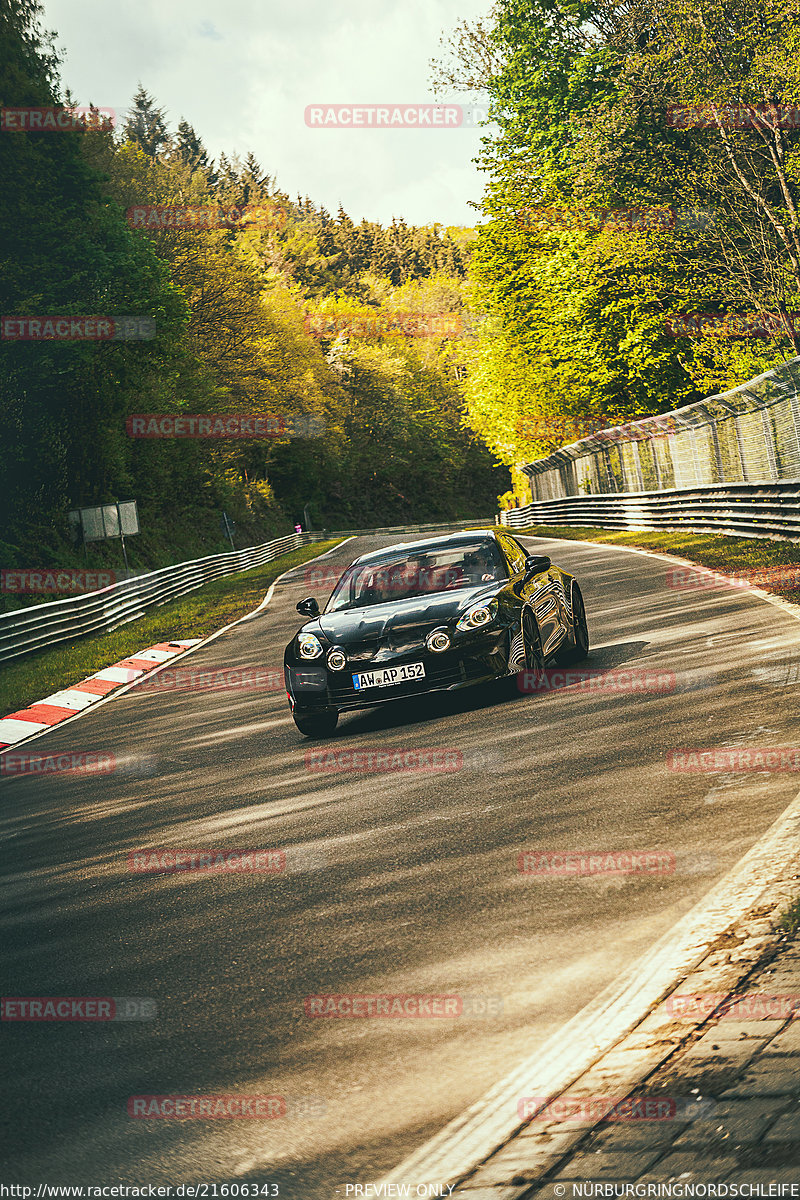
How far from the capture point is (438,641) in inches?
358

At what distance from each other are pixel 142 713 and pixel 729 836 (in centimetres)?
997

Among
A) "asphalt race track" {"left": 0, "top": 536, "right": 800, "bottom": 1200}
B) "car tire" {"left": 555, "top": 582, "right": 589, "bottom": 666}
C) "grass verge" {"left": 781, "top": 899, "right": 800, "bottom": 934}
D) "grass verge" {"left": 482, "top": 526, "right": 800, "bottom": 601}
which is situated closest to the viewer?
"asphalt race track" {"left": 0, "top": 536, "right": 800, "bottom": 1200}

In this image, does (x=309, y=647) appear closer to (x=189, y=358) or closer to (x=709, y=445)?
(x=709, y=445)

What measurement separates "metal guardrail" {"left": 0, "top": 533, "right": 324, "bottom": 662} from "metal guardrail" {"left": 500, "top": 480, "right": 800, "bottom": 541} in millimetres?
12270

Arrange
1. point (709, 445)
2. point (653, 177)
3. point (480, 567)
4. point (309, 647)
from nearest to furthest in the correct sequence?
point (309, 647), point (480, 567), point (709, 445), point (653, 177)

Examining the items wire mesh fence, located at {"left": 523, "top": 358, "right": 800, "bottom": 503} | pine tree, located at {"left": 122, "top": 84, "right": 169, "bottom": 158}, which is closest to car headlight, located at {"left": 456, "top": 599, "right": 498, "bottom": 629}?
wire mesh fence, located at {"left": 523, "top": 358, "right": 800, "bottom": 503}

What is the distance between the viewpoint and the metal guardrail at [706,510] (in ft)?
60.2

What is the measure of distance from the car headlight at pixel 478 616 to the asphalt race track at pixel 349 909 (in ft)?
2.25

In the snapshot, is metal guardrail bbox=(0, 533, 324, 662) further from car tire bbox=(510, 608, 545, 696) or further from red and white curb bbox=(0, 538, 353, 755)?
car tire bbox=(510, 608, 545, 696)

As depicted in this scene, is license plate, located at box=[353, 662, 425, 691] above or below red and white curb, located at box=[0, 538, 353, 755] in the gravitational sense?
above

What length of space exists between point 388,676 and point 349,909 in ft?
13.7

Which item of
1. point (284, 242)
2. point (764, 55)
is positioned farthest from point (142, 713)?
point (284, 242)

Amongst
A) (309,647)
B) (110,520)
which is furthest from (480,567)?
(110,520)

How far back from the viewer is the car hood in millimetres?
9273
